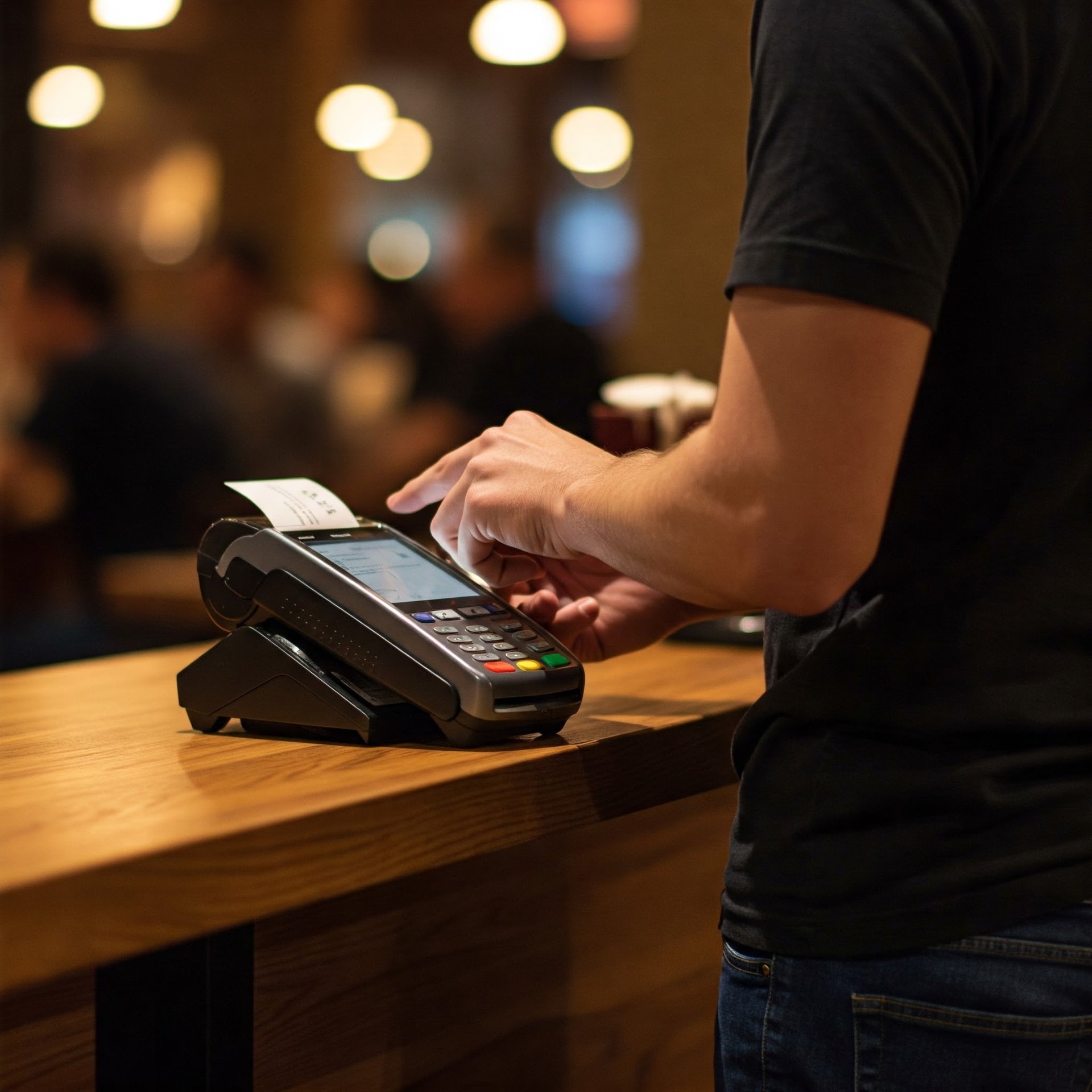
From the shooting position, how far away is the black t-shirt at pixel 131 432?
13.2 feet

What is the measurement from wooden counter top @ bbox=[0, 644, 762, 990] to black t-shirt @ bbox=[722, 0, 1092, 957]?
0.55ft

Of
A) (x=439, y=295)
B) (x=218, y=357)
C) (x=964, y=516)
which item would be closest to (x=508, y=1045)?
(x=964, y=516)

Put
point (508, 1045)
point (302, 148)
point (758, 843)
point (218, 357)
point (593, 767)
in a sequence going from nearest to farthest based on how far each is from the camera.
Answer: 1. point (758, 843)
2. point (593, 767)
3. point (508, 1045)
4. point (218, 357)
5. point (302, 148)

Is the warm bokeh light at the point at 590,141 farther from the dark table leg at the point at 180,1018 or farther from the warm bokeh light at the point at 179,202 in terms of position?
the dark table leg at the point at 180,1018

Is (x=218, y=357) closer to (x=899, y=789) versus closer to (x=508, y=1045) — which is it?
(x=508, y=1045)

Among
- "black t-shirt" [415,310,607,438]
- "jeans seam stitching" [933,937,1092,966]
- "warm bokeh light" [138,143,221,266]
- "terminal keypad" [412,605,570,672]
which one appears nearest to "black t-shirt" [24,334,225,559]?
"black t-shirt" [415,310,607,438]

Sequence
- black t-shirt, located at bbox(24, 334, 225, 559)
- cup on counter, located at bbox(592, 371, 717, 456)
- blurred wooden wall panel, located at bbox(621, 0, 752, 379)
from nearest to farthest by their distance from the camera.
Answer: cup on counter, located at bbox(592, 371, 717, 456) < blurred wooden wall panel, located at bbox(621, 0, 752, 379) < black t-shirt, located at bbox(24, 334, 225, 559)

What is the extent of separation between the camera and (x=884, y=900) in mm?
756

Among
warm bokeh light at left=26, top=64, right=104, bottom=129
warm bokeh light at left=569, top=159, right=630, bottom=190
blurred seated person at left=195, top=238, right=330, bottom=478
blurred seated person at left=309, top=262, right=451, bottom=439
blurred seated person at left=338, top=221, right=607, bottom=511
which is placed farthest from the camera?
warm bokeh light at left=569, top=159, right=630, bottom=190

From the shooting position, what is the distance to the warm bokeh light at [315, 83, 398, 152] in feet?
24.9

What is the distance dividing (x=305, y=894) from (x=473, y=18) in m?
7.71

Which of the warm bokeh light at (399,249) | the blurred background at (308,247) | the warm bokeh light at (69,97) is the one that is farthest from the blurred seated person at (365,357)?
the warm bokeh light at (69,97)

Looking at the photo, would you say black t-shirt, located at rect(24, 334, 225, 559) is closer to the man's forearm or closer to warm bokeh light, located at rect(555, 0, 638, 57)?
the man's forearm

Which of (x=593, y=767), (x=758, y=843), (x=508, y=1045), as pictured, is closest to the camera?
(x=758, y=843)
